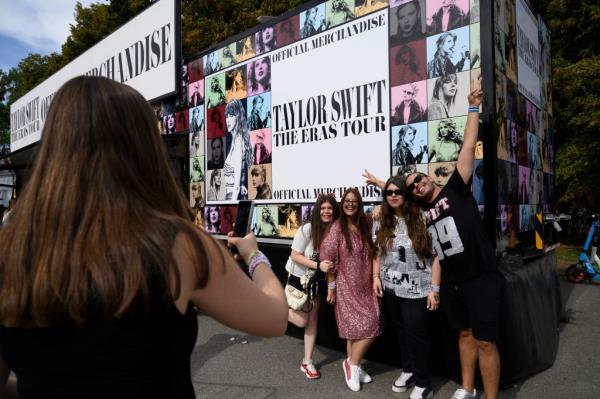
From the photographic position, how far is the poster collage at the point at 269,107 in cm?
435

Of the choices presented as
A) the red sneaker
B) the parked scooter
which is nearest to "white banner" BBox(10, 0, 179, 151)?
the red sneaker

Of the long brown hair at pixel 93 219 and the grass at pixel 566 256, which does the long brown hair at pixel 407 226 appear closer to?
the long brown hair at pixel 93 219

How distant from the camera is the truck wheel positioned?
9328 mm

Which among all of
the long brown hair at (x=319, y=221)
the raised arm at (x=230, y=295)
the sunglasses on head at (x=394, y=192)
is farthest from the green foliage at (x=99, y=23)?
the raised arm at (x=230, y=295)

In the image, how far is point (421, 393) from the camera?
3.90 m

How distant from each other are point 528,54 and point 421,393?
3.90m

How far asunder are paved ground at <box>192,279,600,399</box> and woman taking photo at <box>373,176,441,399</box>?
1.00 feet

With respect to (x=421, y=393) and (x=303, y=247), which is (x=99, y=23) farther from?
(x=421, y=393)

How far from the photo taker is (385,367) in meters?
4.81

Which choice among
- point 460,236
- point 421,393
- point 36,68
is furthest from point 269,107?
point 36,68

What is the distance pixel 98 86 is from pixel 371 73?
13.5ft

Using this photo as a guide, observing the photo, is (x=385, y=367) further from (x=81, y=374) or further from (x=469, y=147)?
(x=81, y=374)

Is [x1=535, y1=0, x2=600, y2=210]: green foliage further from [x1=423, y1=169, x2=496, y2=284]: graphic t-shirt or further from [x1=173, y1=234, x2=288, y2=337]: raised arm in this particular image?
[x1=173, y1=234, x2=288, y2=337]: raised arm

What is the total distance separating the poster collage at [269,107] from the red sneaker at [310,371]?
171cm
